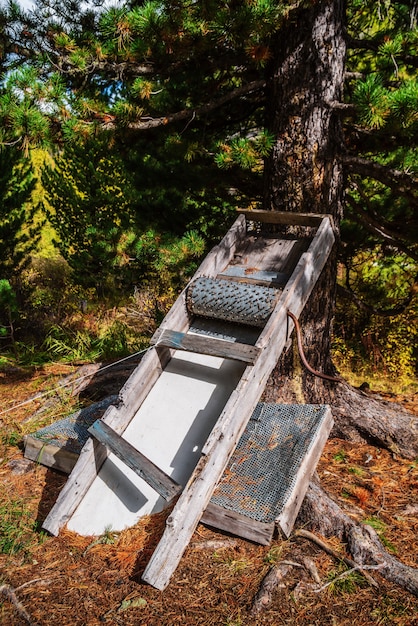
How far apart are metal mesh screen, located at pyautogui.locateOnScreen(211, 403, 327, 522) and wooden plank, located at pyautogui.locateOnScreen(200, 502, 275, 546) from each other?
4cm

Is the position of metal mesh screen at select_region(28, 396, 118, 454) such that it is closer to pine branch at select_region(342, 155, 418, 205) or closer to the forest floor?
the forest floor

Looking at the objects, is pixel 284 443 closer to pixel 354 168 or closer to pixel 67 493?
pixel 67 493

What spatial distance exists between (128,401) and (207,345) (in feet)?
1.87

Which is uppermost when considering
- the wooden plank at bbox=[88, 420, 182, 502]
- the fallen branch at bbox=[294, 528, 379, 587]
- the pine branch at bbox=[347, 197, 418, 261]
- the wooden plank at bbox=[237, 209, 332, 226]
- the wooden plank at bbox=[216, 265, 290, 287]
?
the wooden plank at bbox=[237, 209, 332, 226]

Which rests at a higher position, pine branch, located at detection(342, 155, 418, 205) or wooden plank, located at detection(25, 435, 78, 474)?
pine branch, located at detection(342, 155, 418, 205)

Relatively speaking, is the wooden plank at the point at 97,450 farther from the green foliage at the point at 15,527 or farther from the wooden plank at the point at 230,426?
the wooden plank at the point at 230,426

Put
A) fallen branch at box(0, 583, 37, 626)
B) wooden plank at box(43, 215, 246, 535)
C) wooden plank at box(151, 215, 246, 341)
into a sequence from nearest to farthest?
fallen branch at box(0, 583, 37, 626)
wooden plank at box(43, 215, 246, 535)
wooden plank at box(151, 215, 246, 341)

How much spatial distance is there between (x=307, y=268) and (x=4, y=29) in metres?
2.76

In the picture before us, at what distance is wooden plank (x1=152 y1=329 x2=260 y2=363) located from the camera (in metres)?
2.66

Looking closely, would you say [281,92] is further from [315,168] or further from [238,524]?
[238,524]

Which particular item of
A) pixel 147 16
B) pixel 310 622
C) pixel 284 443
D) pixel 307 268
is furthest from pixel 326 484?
pixel 147 16

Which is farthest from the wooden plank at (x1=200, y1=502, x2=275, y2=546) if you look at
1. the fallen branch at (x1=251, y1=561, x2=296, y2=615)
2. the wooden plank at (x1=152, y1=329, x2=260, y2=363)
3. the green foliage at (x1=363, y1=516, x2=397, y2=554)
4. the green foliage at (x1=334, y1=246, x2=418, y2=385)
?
the green foliage at (x1=334, y1=246, x2=418, y2=385)

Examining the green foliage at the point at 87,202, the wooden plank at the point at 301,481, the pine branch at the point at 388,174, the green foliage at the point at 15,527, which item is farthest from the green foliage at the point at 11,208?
the wooden plank at the point at 301,481

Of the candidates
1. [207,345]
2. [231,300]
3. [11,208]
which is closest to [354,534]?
[207,345]
